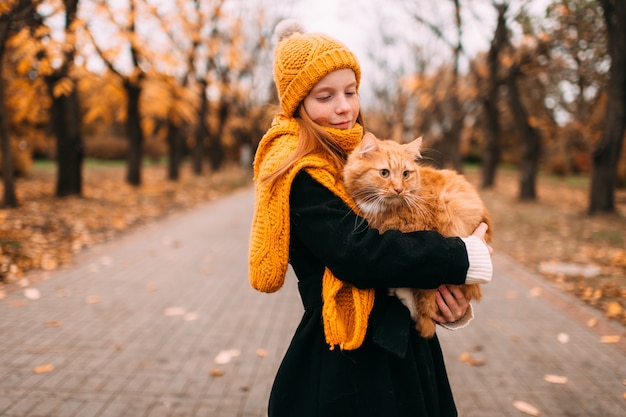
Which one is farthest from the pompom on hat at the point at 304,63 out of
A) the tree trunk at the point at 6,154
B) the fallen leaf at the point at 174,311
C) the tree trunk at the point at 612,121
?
the tree trunk at the point at 612,121

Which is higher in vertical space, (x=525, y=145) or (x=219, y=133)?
(x=219, y=133)

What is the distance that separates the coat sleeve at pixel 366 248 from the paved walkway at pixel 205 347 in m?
2.50

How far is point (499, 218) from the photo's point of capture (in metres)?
12.7

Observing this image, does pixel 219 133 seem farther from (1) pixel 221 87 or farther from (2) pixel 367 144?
(2) pixel 367 144

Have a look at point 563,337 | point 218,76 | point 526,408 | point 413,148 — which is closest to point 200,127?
point 218,76

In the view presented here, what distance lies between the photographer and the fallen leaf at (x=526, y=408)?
351cm

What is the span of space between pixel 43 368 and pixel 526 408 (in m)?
4.16

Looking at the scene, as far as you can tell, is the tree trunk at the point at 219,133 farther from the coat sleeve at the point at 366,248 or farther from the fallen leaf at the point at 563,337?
the coat sleeve at the point at 366,248

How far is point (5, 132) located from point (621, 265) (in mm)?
12073

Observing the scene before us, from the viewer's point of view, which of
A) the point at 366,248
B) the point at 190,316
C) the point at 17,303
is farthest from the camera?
the point at 17,303

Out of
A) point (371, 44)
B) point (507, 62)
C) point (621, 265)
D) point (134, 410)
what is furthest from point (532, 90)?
point (134, 410)

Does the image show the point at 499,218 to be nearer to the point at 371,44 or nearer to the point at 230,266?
the point at 230,266

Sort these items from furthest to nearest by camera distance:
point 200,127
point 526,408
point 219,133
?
point 219,133 < point 200,127 < point 526,408

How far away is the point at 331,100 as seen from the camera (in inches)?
69.3
